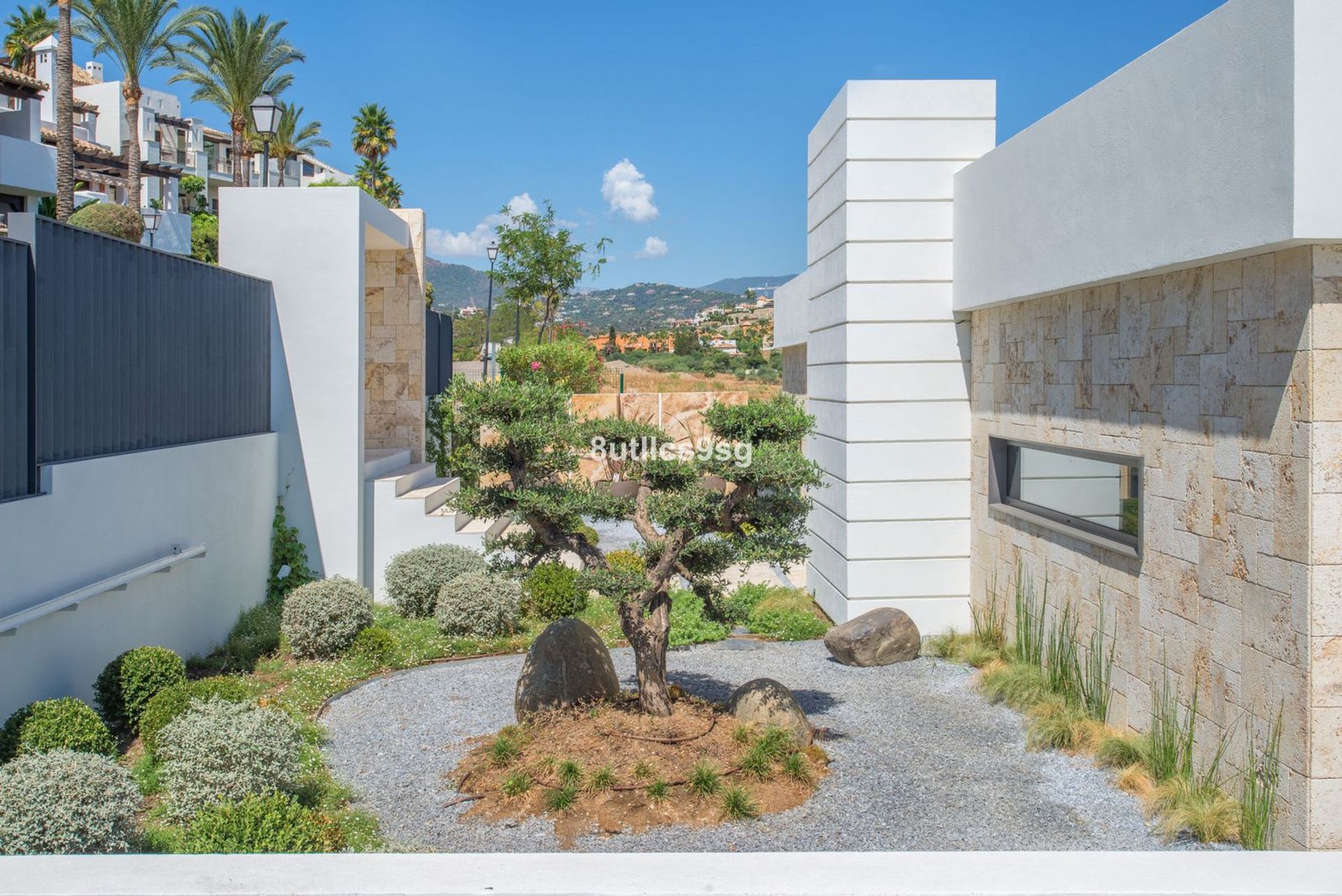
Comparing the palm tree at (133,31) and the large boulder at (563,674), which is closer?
the large boulder at (563,674)

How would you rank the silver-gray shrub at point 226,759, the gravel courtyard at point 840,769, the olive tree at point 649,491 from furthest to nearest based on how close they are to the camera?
1. the olive tree at point 649,491
2. the silver-gray shrub at point 226,759
3. the gravel courtyard at point 840,769

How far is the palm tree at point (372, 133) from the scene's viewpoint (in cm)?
3569

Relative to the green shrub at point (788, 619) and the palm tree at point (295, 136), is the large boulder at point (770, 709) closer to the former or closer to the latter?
the green shrub at point (788, 619)

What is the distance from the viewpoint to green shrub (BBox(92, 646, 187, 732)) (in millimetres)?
7074

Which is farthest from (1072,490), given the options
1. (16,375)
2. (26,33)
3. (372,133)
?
(26,33)

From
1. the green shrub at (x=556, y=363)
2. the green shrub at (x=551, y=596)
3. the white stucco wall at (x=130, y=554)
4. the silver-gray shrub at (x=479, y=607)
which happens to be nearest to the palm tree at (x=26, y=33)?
the green shrub at (x=556, y=363)

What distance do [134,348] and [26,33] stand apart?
3337 cm

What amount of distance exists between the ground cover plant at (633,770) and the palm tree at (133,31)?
82.4ft

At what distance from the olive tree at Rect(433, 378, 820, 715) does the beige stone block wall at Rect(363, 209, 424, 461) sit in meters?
7.67

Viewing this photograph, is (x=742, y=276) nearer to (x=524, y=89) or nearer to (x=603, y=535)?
(x=524, y=89)

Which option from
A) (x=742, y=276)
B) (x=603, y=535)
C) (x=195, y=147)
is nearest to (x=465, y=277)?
(x=742, y=276)

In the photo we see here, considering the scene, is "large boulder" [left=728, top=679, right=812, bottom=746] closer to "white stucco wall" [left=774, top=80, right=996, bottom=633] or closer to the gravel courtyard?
the gravel courtyard

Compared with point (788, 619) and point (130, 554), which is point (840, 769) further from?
point (130, 554)

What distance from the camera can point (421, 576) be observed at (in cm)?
1091
